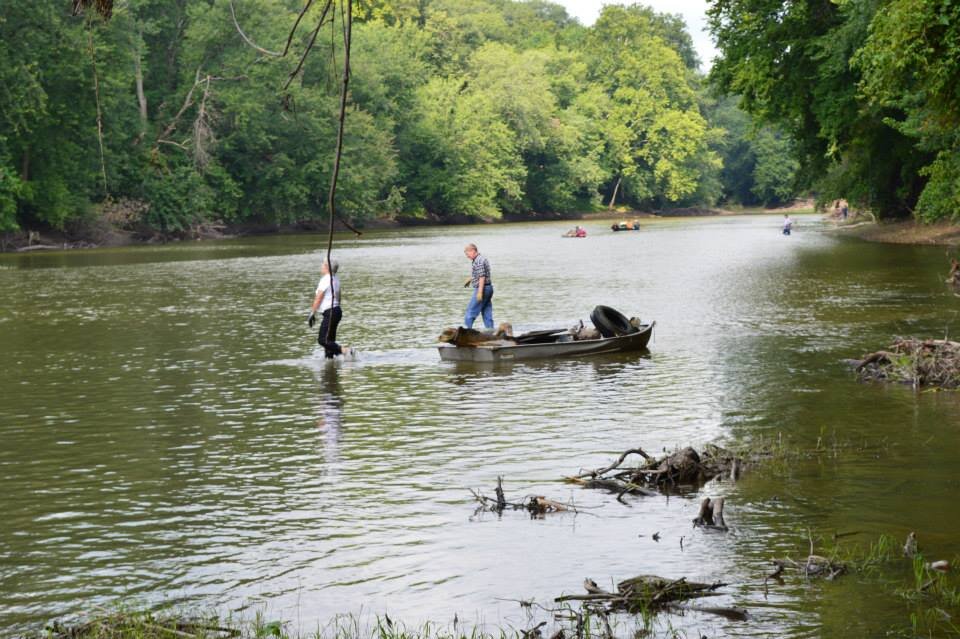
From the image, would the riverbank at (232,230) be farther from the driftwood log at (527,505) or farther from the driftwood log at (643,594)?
the driftwood log at (643,594)

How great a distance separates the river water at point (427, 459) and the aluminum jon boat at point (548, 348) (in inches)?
14.1

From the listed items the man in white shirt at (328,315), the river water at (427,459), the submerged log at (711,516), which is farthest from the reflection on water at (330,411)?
the submerged log at (711,516)

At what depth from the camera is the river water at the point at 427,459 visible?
29.7 ft

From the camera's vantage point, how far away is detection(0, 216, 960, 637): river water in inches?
357

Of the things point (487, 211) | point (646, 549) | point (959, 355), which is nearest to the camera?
point (646, 549)

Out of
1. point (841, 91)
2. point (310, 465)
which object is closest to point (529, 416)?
point (310, 465)

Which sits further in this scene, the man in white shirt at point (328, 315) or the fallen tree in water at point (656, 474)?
the man in white shirt at point (328, 315)

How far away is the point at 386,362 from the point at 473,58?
10664 centimetres

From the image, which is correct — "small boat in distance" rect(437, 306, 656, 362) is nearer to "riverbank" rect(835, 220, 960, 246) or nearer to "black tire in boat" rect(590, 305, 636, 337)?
"black tire in boat" rect(590, 305, 636, 337)

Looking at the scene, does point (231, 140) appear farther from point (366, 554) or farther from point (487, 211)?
point (366, 554)

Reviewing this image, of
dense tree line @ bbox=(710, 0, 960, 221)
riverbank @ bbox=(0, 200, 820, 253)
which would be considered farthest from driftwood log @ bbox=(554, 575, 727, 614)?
riverbank @ bbox=(0, 200, 820, 253)

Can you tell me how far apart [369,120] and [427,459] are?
8722 cm

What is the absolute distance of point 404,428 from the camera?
15.4 metres

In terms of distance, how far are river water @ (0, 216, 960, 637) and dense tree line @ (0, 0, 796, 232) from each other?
78.4ft
